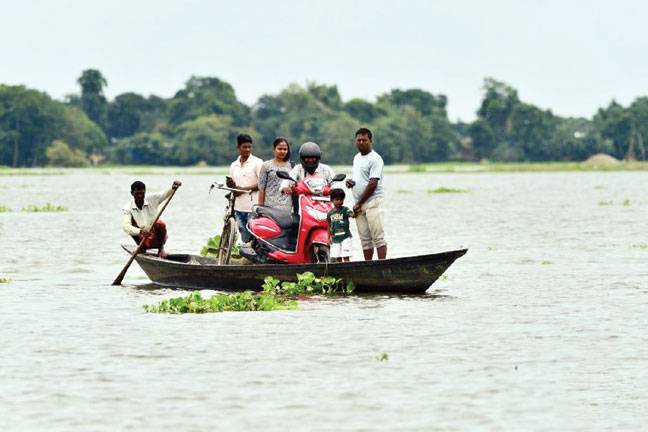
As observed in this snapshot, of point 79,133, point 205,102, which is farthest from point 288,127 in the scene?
point 79,133

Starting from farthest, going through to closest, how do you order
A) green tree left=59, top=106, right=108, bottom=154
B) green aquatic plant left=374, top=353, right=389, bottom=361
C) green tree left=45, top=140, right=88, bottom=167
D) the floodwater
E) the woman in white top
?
green tree left=59, top=106, right=108, bottom=154, green tree left=45, top=140, right=88, bottom=167, the woman in white top, green aquatic plant left=374, top=353, right=389, bottom=361, the floodwater

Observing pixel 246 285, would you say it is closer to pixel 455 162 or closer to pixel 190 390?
pixel 190 390

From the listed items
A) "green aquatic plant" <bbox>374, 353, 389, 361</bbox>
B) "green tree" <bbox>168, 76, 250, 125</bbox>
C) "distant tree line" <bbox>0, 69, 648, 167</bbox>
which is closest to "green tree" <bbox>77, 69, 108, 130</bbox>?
"distant tree line" <bbox>0, 69, 648, 167</bbox>

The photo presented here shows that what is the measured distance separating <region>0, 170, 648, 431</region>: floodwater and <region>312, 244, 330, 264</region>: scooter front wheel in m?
0.56

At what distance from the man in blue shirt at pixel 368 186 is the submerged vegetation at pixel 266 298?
909 millimetres

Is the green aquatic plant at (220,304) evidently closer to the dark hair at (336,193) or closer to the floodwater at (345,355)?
the floodwater at (345,355)

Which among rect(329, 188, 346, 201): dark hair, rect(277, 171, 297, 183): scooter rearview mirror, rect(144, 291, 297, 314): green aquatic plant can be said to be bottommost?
rect(144, 291, 297, 314): green aquatic plant

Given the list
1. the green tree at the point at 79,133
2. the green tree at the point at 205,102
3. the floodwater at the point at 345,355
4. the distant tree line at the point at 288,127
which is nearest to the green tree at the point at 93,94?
the distant tree line at the point at 288,127

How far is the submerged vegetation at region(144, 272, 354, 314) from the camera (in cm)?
1440

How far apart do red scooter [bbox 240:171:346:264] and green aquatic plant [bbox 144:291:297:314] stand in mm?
1035

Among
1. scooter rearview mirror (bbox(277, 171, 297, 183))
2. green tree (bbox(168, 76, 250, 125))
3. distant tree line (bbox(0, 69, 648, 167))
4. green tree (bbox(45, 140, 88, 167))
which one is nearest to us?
scooter rearview mirror (bbox(277, 171, 297, 183))

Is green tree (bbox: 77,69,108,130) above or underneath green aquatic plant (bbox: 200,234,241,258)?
above

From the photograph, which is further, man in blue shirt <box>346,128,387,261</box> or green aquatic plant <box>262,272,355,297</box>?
man in blue shirt <box>346,128,387,261</box>

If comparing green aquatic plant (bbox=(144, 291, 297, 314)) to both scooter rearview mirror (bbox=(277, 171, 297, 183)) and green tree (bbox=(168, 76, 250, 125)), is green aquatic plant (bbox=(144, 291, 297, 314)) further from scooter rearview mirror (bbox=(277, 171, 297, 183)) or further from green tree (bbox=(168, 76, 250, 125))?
Result: green tree (bbox=(168, 76, 250, 125))
